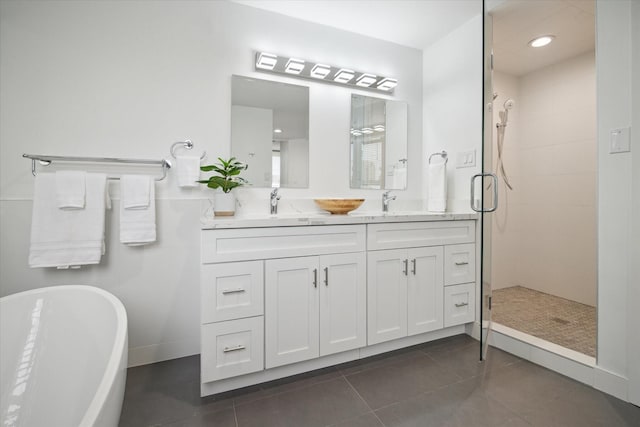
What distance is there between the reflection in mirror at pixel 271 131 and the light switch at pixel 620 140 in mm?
1763

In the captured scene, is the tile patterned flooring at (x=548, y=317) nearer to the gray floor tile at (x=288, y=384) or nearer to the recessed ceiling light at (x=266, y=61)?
the gray floor tile at (x=288, y=384)

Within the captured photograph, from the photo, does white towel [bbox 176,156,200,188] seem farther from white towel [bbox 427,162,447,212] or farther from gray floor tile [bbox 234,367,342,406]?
white towel [bbox 427,162,447,212]

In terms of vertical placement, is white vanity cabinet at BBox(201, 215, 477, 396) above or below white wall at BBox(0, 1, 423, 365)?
below

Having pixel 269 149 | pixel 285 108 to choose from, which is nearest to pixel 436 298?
pixel 269 149

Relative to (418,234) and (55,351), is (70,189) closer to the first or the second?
(55,351)

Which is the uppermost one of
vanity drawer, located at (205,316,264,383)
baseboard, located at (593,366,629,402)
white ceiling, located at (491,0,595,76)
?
white ceiling, located at (491,0,595,76)

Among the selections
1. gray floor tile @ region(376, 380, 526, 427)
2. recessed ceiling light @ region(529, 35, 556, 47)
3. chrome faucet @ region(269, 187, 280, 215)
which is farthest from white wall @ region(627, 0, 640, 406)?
chrome faucet @ region(269, 187, 280, 215)

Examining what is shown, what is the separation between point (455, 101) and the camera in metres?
2.46

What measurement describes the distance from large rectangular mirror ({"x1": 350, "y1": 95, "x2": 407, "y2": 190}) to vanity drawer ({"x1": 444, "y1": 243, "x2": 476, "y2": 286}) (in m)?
0.73

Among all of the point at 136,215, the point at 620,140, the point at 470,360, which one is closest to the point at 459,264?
the point at 470,360

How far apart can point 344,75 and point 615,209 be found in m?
1.89

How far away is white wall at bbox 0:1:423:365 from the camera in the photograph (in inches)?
66.1

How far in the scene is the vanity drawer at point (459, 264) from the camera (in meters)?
2.12

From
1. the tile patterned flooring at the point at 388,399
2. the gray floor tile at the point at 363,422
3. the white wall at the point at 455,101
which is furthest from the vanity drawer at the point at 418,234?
the gray floor tile at the point at 363,422
